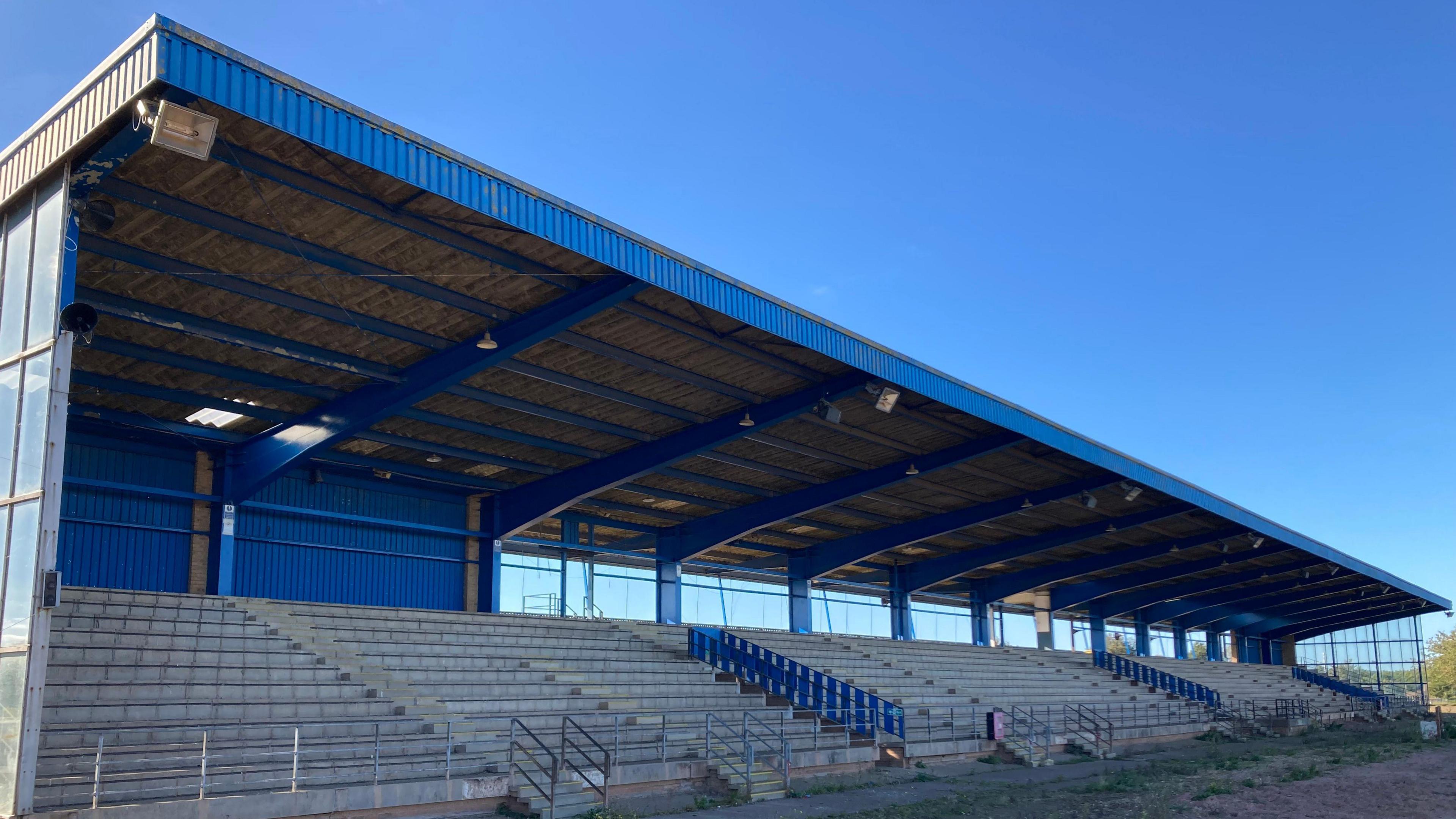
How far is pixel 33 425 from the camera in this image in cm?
1169

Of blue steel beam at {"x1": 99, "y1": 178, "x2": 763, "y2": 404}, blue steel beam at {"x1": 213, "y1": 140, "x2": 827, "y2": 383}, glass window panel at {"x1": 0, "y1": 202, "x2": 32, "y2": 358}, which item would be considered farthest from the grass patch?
glass window panel at {"x1": 0, "y1": 202, "x2": 32, "y2": 358}

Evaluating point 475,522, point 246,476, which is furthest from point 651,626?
point 246,476

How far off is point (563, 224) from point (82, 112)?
578 centimetres

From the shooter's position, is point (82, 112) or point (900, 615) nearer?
point (82, 112)

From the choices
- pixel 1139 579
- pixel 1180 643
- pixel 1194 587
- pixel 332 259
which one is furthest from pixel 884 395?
pixel 1180 643

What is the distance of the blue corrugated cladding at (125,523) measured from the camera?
20.1 meters

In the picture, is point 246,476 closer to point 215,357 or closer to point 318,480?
point 318,480

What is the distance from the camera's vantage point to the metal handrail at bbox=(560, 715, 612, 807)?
50.6 ft

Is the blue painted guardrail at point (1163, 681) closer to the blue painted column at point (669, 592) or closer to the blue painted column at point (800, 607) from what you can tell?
the blue painted column at point (800, 607)

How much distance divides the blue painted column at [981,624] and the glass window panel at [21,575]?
41.0m

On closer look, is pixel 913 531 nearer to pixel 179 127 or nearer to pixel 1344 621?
pixel 179 127

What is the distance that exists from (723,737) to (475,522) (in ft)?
33.4

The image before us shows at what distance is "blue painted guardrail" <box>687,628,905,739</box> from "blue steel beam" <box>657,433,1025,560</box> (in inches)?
166

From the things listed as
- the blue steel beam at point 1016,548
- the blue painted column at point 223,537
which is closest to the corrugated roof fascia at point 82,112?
the blue painted column at point 223,537
